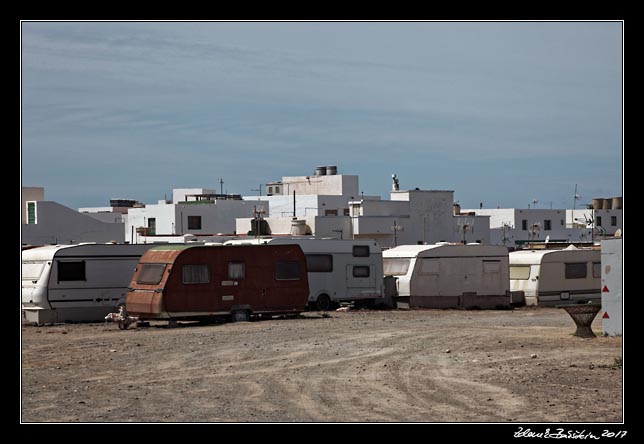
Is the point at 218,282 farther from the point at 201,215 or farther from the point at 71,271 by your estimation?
the point at 201,215

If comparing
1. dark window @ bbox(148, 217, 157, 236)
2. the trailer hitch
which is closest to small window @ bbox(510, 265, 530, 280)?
the trailer hitch

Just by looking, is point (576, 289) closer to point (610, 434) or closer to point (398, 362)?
point (398, 362)

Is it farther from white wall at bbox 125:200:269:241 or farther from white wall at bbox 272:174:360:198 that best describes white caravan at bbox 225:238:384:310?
white wall at bbox 272:174:360:198

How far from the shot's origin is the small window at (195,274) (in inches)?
1075

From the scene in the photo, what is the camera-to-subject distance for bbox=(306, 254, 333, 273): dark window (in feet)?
109

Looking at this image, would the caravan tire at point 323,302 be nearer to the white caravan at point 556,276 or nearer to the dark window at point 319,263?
the dark window at point 319,263

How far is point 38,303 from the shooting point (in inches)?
1126

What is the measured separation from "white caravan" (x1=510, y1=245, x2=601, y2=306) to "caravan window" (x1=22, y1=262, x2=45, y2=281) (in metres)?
16.9

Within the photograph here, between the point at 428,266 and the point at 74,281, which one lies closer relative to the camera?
the point at 74,281

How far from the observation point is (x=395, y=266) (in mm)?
35406

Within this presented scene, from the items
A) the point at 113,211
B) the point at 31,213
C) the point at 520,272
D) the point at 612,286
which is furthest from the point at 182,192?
the point at 612,286

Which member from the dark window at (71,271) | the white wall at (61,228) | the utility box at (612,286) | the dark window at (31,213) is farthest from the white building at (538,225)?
the utility box at (612,286)

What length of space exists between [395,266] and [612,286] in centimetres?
1453

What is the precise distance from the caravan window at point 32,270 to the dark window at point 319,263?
8.48 metres
